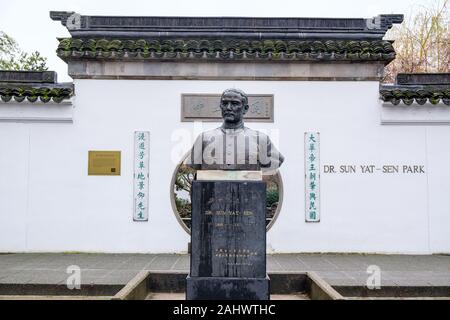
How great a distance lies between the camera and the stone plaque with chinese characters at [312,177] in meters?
7.44

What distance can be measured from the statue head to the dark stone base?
1.50 metres

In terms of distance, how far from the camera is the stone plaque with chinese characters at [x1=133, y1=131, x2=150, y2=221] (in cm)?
739

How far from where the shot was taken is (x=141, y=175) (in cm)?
744

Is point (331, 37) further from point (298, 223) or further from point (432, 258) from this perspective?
point (432, 258)

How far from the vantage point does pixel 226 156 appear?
14.1 feet

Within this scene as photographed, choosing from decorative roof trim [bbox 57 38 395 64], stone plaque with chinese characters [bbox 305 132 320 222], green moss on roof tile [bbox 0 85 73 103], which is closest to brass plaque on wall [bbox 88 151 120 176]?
green moss on roof tile [bbox 0 85 73 103]

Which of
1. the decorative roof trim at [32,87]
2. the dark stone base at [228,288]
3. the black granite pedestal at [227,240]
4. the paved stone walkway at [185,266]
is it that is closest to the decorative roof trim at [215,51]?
the decorative roof trim at [32,87]

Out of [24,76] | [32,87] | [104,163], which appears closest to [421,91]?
[104,163]

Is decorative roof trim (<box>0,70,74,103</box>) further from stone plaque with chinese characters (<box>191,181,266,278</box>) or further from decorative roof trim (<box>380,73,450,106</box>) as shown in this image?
decorative roof trim (<box>380,73,450,106</box>)

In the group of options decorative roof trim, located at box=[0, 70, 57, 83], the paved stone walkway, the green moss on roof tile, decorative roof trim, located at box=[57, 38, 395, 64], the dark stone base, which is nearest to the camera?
the dark stone base

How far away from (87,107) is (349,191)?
454 centimetres

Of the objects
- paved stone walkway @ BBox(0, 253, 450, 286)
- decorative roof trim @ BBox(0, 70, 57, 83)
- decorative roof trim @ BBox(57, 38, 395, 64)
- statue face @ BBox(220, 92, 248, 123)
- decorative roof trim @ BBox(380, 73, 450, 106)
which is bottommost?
paved stone walkway @ BBox(0, 253, 450, 286)

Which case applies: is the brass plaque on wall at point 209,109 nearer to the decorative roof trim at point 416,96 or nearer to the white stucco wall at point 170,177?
the white stucco wall at point 170,177
